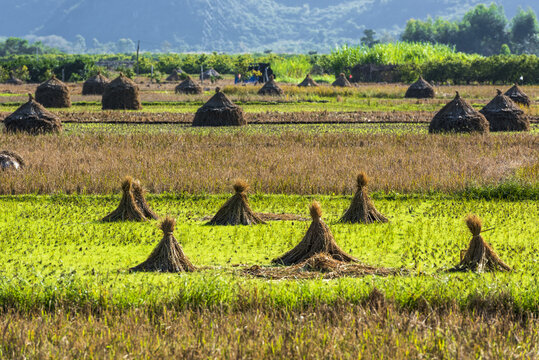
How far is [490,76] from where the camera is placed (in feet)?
191

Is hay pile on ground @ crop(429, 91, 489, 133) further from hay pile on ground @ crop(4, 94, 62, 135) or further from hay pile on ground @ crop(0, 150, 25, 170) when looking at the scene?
hay pile on ground @ crop(0, 150, 25, 170)

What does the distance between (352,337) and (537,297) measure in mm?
2038

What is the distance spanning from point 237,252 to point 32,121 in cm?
1597

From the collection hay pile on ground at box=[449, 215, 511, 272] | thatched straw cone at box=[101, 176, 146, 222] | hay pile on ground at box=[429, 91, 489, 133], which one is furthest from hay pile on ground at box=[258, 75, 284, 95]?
hay pile on ground at box=[449, 215, 511, 272]

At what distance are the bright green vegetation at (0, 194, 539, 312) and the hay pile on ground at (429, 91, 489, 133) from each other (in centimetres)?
945

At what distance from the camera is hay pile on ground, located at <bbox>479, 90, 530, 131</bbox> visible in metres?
25.6

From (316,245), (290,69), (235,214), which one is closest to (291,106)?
(235,214)

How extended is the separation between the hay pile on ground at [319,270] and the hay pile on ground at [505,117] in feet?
58.7

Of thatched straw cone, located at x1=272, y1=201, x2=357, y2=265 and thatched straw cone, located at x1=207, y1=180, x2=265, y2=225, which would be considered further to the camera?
thatched straw cone, located at x1=207, y1=180, x2=265, y2=225

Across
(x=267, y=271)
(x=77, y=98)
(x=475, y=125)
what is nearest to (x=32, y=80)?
(x=77, y=98)

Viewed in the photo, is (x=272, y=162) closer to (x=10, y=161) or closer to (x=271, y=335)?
(x=10, y=161)

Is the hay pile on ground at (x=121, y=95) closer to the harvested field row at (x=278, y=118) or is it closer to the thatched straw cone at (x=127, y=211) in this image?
the harvested field row at (x=278, y=118)

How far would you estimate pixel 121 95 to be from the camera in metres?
35.6

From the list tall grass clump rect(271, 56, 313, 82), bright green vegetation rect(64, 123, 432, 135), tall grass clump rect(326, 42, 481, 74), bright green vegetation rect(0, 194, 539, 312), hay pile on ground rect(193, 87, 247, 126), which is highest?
tall grass clump rect(326, 42, 481, 74)
